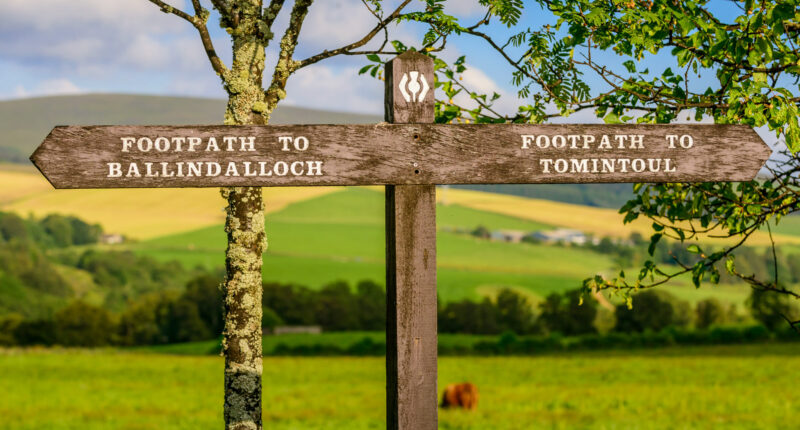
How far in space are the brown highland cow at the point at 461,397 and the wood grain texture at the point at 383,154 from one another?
20.3 meters

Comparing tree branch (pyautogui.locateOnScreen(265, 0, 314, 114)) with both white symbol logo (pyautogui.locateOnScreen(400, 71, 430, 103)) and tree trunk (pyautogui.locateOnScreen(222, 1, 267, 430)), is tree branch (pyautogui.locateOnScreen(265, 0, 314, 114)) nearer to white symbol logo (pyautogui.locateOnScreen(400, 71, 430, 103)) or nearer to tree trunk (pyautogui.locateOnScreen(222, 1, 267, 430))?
tree trunk (pyautogui.locateOnScreen(222, 1, 267, 430))

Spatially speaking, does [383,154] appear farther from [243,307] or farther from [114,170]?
[243,307]

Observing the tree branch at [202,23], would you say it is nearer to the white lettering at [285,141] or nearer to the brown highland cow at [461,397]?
the white lettering at [285,141]

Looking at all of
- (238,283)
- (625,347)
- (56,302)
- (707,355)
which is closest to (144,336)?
(56,302)

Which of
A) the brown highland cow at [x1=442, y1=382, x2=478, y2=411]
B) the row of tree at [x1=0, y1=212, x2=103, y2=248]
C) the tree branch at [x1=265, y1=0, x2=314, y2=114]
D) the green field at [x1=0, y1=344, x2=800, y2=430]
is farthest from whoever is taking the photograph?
the row of tree at [x1=0, y1=212, x2=103, y2=248]

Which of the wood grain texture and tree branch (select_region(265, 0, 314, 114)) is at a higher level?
tree branch (select_region(265, 0, 314, 114))

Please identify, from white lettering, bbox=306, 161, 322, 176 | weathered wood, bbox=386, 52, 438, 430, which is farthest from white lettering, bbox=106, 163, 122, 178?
weathered wood, bbox=386, 52, 438, 430

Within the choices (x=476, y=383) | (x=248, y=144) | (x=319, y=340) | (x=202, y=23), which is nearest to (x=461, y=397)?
(x=476, y=383)

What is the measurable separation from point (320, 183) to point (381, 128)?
0.66 metres

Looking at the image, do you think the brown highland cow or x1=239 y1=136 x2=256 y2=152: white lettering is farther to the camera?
the brown highland cow

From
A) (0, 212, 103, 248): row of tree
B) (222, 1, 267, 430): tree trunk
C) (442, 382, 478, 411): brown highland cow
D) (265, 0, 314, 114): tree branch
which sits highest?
(0, 212, 103, 248): row of tree

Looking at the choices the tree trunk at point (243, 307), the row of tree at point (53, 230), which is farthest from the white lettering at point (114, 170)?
the row of tree at point (53, 230)

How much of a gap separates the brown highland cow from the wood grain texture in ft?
66.7

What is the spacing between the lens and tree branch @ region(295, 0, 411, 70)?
8.70 m
